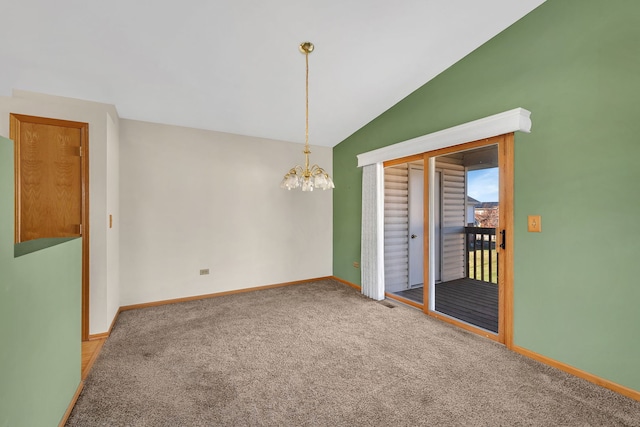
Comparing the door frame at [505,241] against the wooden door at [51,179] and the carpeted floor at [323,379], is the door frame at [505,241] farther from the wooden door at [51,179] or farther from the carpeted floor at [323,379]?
the wooden door at [51,179]

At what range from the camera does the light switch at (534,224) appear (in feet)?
8.05

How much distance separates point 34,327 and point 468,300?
4341mm

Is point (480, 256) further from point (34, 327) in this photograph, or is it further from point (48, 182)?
point (48, 182)

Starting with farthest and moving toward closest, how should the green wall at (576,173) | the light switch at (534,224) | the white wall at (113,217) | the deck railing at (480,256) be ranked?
the deck railing at (480,256) < the white wall at (113,217) < the light switch at (534,224) < the green wall at (576,173)

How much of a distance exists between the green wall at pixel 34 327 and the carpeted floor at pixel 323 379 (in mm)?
344

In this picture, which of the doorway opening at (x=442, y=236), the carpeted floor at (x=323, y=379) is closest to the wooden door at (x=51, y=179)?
the carpeted floor at (x=323, y=379)

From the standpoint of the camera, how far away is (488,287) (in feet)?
14.5

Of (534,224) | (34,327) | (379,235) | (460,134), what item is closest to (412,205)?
(379,235)

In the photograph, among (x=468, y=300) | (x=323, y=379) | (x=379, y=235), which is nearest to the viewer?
(x=323, y=379)

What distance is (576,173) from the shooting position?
2.24m

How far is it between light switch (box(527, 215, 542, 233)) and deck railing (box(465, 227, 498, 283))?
178cm

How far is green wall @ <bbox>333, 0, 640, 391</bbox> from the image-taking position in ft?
6.59

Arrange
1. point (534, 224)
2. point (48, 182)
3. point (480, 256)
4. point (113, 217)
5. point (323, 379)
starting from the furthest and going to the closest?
point (480, 256) < point (113, 217) < point (48, 182) < point (534, 224) < point (323, 379)

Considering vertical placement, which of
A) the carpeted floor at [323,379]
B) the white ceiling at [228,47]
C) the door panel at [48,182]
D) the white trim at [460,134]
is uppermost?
the white ceiling at [228,47]
